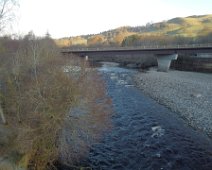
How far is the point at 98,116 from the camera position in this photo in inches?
867

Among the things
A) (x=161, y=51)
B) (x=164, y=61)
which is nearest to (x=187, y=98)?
(x=161, y=51)

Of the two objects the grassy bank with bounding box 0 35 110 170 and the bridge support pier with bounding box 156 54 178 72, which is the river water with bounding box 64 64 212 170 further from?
the bridge support pier with bounding box 156 54 178 72

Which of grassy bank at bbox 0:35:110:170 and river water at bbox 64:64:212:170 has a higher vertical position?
grassy bank at bbox 0:35:110:170

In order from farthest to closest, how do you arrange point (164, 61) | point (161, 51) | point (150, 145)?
point (164, 61) < point (161, 51) < point (150, 145)

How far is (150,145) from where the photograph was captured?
25.1 meters

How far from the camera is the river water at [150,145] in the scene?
70.8 ft

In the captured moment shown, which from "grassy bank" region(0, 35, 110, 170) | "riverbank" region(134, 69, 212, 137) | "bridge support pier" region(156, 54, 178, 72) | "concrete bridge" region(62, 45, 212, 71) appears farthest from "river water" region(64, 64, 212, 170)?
"concrete bridge" region(62, 45, 212, 71)

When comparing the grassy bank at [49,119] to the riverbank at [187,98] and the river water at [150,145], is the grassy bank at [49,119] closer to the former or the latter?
the river water at [150,145]

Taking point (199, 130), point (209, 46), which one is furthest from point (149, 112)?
point (209, 46)

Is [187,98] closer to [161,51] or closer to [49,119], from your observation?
[49,119]

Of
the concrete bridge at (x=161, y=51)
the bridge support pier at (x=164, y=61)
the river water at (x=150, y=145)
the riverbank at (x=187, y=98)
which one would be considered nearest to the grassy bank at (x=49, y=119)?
the river water at (x=150, y=145)

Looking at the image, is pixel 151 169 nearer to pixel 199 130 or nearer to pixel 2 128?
pixel 199 130

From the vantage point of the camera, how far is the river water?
70.8 feet

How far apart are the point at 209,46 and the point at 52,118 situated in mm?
69422
